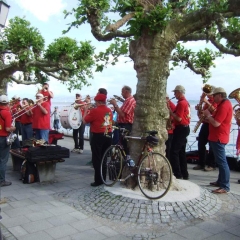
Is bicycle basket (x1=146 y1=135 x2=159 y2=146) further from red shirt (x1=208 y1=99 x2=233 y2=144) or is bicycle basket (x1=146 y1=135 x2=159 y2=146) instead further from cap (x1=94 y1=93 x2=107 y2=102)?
cap (x1=94 y1=93 x2=107 y2=102)

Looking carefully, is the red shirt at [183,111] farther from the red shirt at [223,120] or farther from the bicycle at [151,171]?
the bicycle at [151,171]

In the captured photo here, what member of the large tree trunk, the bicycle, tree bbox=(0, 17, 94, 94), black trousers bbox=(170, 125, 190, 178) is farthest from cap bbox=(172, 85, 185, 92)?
tree bbox=(0, 17, 94, 94)

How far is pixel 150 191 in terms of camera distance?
5012 millimetres

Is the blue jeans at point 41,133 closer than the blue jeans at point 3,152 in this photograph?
No

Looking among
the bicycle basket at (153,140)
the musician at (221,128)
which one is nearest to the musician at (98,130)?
the bicycle basket at (153,140)

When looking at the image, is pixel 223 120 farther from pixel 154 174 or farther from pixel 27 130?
pixel 27 130

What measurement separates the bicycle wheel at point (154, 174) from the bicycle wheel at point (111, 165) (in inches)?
21.5

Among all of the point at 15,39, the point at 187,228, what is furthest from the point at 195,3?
the point at 15,39

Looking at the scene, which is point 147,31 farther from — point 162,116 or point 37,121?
point 37,121

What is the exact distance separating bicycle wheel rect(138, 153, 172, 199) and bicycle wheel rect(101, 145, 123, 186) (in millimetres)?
547

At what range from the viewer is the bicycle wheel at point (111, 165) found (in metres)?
5.64

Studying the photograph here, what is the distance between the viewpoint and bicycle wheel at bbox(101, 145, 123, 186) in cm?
564

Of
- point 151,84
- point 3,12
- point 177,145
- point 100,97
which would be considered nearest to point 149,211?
point 151,84

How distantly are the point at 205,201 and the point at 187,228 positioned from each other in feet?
3.17
